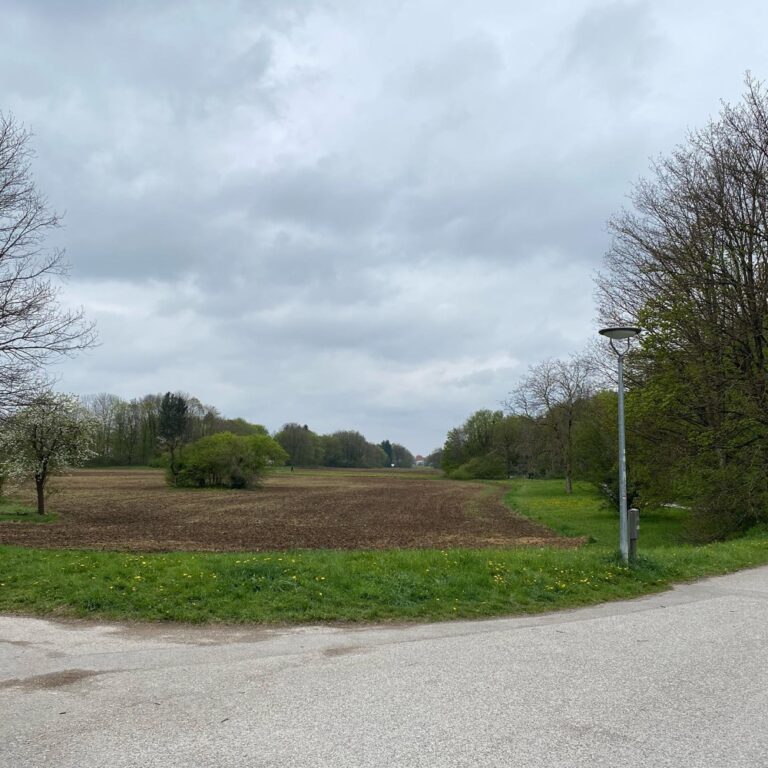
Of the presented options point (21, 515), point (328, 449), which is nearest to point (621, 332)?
A: point (21, 515)

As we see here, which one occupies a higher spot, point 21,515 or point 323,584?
point 323,584

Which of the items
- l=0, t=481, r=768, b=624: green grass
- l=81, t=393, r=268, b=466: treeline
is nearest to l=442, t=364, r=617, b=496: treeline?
l=0, t=481, r=768, b=624: green grass

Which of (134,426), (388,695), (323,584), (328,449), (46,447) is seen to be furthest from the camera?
(328,449)

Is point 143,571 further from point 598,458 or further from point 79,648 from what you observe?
point 598,458

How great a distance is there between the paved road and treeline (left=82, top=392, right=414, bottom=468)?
5538 cm

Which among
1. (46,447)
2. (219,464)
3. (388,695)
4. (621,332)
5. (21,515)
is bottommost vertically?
(21,515)

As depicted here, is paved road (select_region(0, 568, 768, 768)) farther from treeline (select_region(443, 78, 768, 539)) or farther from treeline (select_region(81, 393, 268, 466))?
treeline (select_region(81, 393, 268, 466))

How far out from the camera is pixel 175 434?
295ft

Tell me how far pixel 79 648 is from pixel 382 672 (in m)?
3.49

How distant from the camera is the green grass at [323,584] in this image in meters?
8.91

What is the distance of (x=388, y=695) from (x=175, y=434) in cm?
8925

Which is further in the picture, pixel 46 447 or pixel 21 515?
pixel 46 447

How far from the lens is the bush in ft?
213

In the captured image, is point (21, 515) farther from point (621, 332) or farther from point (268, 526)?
point (621, 332)
